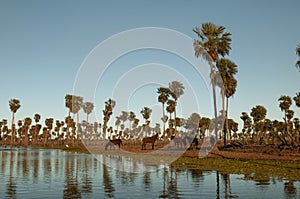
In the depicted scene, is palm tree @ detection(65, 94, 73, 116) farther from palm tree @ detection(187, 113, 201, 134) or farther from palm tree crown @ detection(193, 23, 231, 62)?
palm tree crown @ detection(193, 23, 231, 62)

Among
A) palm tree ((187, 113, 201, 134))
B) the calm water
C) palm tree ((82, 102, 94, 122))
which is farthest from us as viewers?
palm tree ((82, 102, 94, 122))

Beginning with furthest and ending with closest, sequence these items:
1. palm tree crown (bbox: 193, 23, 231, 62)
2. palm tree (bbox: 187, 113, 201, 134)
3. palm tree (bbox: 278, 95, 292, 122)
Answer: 1. palm tree (bbox: 187, 113, 201, 134)
2. palm tree (bbox: 278, 95, 292, 122)
3. palm tree crown (bbox: 193, 23, 231, 62)

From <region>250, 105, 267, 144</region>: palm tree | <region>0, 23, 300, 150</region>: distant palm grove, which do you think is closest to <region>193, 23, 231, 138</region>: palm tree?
<region>0, 23, 300, 150</region>: distant palm grove

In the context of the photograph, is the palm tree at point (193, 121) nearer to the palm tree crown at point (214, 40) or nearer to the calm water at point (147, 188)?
the palm tree crown at point (214, 40)

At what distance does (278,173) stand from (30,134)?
188918mm

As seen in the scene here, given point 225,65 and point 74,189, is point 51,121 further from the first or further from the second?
point 74,189

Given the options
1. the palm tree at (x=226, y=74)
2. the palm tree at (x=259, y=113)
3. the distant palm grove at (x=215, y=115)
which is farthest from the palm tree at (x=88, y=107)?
the palm tree at (x=226, y=74)

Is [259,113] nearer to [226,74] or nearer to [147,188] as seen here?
[226,74]

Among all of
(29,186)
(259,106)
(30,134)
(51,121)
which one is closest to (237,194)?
(29,186)

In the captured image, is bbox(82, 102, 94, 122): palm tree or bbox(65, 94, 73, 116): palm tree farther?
bbox(82, 102, 94, 122): palm tree

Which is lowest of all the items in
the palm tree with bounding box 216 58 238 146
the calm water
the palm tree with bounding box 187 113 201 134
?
the calm water

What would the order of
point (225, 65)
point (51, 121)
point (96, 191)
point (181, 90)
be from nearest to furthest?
point (96, 191) < point (225, 65) < point (181, 90) < point (51, 121)

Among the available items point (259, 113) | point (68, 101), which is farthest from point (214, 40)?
point (68, 101)

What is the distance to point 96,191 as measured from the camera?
60.7 feet
